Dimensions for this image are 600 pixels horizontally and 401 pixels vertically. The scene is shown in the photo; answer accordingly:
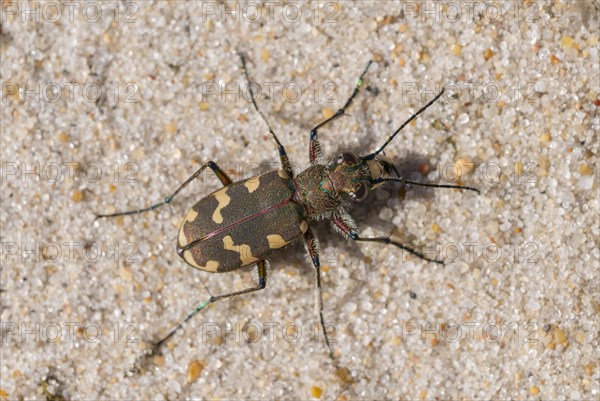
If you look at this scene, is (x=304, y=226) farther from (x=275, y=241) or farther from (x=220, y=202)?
(x=220, y=202)

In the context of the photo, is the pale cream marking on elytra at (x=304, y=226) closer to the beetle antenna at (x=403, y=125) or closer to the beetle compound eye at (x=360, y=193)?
the beetle compound eye at (x=360, y=193)

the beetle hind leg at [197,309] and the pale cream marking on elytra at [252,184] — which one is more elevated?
the pale cream marking on elytra at [252,184]

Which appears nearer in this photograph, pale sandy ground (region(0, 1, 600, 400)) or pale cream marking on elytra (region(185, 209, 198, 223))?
pale cream marking on elytra (region(185, 209, 198, 223))

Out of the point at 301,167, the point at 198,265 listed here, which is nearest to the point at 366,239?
the point at 301,167

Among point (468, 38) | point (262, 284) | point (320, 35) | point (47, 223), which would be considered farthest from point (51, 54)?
point (468, 38)

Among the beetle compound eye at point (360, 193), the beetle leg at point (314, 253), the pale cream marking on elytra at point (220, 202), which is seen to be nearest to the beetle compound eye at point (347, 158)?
the beetle compound eye at point (360, 193)

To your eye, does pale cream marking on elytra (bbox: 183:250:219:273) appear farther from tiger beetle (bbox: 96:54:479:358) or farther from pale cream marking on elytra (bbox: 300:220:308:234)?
pale cream marking on elytra (bbox: 300:220:308:234)

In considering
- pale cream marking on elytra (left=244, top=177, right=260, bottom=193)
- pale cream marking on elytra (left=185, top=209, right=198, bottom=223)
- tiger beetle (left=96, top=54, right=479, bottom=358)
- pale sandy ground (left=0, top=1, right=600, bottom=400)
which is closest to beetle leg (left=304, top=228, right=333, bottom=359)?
tiger beetle (left=96, top=54, right=479, bottom=358)
